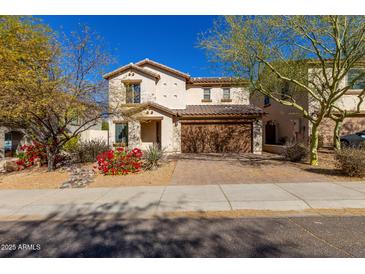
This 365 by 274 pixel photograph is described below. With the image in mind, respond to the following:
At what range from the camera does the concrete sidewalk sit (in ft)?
14.7

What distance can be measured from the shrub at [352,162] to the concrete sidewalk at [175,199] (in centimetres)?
119

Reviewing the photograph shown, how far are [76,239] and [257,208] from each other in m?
3.92

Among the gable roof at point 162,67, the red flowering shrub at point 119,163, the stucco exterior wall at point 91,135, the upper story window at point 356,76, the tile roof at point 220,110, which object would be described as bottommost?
the red flowering shrub at point 119,163

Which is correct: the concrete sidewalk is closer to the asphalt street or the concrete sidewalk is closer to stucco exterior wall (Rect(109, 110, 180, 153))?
the asphalt street

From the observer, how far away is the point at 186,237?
3264 mm

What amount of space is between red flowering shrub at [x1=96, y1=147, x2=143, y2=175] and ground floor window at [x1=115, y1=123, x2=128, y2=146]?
567cm

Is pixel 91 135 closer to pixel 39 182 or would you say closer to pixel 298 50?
pixel 39 182

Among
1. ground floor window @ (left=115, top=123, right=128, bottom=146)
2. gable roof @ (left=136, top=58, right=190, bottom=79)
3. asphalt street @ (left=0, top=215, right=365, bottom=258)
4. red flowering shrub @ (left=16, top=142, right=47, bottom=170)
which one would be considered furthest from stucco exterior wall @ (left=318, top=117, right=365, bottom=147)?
red flowering shrub @ (left=16, top=142, right=47, bottom=170)

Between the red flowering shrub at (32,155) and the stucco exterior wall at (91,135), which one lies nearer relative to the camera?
the red flowering shrub at (32,155)

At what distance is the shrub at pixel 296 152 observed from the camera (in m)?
10.2

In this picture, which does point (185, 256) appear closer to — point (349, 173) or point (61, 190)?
point (61, 190)

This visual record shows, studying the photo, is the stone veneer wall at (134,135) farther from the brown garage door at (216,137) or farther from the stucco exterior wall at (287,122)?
the stucco exterior wall at (287,122)

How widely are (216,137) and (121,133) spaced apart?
7.64 metres

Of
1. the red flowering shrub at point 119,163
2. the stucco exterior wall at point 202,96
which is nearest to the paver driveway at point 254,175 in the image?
the red flowering shrub at point 119,163
